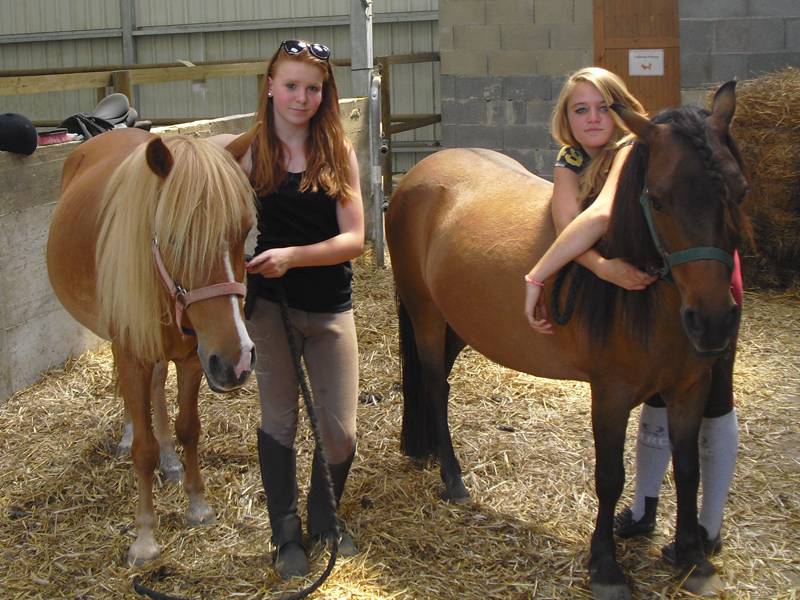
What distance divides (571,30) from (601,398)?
6042mm

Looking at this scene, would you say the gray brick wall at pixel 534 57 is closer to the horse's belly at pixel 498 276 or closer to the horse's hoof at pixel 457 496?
the horse's belly at pixel 498 276

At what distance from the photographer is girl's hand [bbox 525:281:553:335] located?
2.62 meters

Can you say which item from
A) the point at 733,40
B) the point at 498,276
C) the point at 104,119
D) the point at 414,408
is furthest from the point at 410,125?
the point at 498,276

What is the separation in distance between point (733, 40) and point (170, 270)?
248 inches

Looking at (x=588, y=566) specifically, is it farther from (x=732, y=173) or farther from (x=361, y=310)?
(x=361, y=310)

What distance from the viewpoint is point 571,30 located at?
7.98 m

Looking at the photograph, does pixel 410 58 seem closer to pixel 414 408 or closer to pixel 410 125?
pixel 410 125

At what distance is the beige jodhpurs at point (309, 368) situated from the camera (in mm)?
2760

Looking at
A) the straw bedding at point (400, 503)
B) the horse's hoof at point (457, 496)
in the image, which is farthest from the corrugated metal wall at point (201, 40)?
the horse's hoof at point (457, 496)

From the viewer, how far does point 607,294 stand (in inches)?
99.7

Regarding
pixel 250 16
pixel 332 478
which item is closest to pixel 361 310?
pixel 332 478

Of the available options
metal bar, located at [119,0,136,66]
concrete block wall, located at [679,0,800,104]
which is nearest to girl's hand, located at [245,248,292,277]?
concrete block wall, located at [679,0,800,104]

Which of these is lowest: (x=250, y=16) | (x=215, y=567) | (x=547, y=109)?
(x=215, y=567)

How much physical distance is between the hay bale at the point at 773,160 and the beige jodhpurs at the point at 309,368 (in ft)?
12.9
